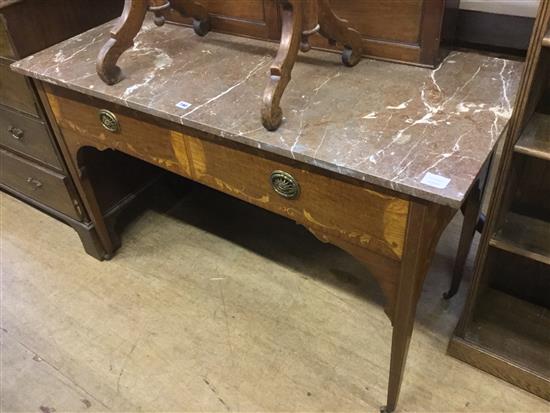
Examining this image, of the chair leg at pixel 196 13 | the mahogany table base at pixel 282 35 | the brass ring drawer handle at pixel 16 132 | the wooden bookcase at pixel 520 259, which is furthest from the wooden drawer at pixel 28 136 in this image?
the wooden bookcase at pixel 520 259

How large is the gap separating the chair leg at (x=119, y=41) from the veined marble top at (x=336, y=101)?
29mm

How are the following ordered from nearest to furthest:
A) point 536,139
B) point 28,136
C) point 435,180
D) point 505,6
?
point 435,180 → point 536,139 → point 505,6 → point 28,136

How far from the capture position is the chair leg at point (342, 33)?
1.01 metres

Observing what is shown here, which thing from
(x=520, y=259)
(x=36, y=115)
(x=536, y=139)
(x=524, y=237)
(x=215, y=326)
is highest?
(x=536, y=139)

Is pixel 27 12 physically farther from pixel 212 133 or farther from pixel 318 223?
pixel 318 223

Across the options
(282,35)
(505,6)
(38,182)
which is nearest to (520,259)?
(505,6)

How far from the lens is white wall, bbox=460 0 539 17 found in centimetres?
114

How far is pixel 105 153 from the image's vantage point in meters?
1.62

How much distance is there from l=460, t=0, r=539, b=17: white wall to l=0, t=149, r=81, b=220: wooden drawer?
1294 mm

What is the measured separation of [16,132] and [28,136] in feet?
0.20

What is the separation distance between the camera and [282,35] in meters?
0.96

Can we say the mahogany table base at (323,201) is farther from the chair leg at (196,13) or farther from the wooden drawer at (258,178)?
the chair leg at (196,13)

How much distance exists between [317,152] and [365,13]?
454 mm

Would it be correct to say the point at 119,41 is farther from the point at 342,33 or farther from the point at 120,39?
the point at 342,33
